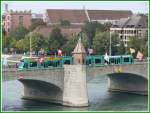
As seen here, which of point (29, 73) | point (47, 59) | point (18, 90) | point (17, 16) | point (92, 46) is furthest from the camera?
point (17, 16)

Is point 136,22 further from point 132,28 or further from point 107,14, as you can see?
point 107,14

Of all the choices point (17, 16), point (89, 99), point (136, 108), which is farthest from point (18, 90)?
point (17, 16)

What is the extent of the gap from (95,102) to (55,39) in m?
50.0

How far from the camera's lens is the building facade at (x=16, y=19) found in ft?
429

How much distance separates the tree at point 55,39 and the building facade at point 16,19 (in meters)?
25.8

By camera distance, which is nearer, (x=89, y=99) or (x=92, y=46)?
(x=89, y=99)

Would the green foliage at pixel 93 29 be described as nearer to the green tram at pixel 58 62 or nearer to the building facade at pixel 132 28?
the building facade at pixel 132 28

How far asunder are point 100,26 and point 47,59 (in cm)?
5910

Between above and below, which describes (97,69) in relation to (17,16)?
below

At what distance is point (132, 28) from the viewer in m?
108

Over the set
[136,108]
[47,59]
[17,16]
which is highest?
[17,16]

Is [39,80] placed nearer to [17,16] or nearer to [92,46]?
[92,46]

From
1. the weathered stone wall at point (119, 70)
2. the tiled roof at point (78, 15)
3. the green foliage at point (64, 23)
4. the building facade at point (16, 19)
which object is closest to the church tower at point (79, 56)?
the weathered stone wall at point (119, 70)

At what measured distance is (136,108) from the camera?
49312mm
